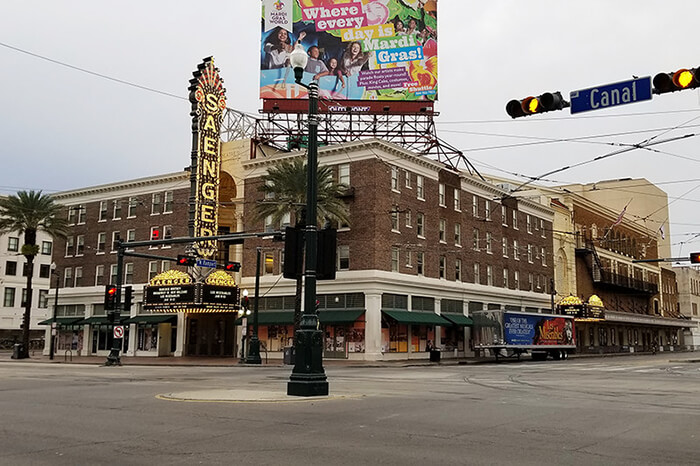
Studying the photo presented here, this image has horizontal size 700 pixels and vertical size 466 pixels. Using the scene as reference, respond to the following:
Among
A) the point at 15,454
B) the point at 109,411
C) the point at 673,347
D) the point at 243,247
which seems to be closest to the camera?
the point at 15,454

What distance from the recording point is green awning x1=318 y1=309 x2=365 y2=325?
4828cm

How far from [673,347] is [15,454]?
112 metres

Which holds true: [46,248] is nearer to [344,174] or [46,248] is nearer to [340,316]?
[344,174]

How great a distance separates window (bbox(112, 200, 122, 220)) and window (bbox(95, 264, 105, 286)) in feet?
15.6

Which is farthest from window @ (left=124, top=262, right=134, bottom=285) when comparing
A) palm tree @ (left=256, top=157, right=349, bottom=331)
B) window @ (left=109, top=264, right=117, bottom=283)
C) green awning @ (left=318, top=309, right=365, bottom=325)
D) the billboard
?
green awning @ (left=318, top=309, right=365, bottom=325)

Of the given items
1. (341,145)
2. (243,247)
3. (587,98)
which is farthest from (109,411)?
(243,247)

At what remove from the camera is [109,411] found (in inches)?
573

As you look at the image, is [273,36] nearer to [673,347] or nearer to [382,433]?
[382,433]

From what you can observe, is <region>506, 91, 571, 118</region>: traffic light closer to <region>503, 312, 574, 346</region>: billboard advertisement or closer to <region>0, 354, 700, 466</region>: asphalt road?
<region>0, 354, 700, 466</region>: asphalt road

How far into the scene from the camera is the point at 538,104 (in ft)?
50.7

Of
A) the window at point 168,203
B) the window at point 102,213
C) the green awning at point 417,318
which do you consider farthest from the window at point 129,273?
the green awning at point 417,318

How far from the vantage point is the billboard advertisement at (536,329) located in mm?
49625

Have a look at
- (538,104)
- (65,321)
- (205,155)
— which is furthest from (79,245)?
(538,104)

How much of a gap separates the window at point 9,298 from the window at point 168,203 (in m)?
41.5
